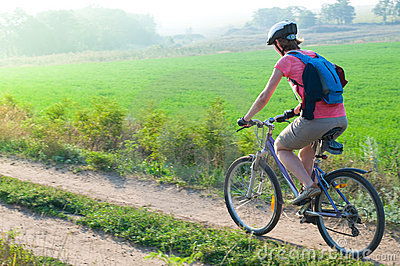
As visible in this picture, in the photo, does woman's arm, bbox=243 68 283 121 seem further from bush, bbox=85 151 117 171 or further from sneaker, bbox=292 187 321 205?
bush, bbox=85 151 117 171

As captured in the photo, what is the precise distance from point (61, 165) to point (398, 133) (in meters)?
9.86

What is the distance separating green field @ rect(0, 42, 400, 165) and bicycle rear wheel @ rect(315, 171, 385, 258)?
2.93m

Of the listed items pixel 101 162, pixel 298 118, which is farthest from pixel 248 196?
pixel 101 162

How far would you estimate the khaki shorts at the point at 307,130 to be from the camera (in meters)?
4.47

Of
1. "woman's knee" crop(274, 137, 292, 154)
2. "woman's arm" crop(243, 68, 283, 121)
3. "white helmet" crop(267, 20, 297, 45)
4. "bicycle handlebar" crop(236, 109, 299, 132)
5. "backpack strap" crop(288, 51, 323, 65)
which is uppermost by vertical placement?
"white helmet" crop(267, 20, 297, 45)

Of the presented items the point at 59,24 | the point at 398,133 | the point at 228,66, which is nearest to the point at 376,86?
the point at 398,133

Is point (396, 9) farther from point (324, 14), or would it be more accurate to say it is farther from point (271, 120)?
point (271, 120)

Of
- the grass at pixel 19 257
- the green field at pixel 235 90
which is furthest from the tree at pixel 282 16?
the grass at pixel 19 257

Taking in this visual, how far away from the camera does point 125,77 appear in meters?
34.4

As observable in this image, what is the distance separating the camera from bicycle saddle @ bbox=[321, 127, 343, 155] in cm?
454

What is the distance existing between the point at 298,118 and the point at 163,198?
116 inches

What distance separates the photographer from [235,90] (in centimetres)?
1733

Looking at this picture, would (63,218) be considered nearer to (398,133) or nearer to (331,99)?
(331,99)

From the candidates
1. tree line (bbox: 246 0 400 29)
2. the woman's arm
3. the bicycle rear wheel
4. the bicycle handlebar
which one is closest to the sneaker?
the bicycle rear wheel
